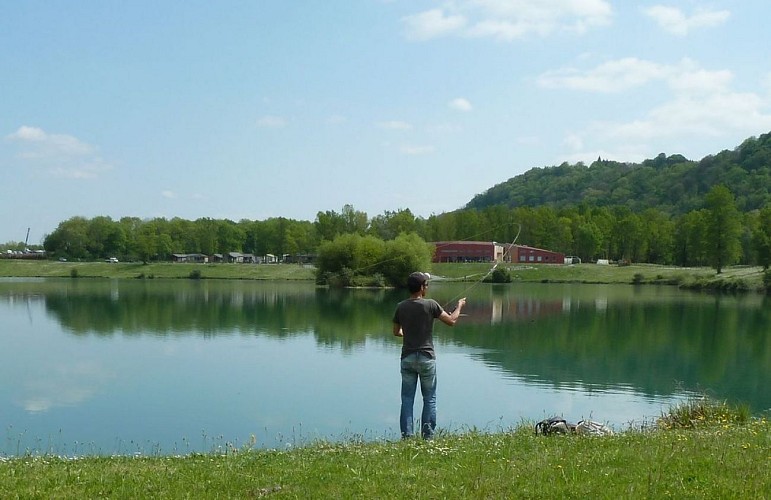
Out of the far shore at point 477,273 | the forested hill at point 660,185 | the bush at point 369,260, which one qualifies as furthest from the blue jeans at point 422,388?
the forested hill at point 660,185

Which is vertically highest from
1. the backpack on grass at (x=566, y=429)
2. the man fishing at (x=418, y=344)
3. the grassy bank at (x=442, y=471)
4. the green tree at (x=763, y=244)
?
the green tree at (x=763, y=244)

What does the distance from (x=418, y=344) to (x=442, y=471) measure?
2.91m

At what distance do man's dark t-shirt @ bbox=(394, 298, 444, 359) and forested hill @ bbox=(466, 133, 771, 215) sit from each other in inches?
5216

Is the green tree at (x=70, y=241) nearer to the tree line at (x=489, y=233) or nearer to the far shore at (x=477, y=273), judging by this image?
the tree line at (x=489, y=233)

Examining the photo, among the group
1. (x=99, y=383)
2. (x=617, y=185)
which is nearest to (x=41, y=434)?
(x=99, y=383)

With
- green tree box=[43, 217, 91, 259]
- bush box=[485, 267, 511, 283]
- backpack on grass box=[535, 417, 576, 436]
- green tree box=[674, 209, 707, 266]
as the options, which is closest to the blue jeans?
backpack on grass box=[535, 417, 576, 436]

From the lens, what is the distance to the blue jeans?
10438mm

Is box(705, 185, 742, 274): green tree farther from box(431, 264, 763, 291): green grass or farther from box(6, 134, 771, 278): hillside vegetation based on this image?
box(431, 264, 763, 291): green grass

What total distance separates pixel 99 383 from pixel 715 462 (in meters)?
21.6

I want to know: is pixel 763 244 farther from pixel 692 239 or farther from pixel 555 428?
pixel 555 428

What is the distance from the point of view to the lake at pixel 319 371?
58.9 ft

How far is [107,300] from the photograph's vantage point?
6556 centimetres

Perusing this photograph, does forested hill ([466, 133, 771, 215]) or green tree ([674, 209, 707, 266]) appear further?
forested hill ([466, 133, 771, 215])

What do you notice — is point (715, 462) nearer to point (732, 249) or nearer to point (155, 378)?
point (155, 378)
